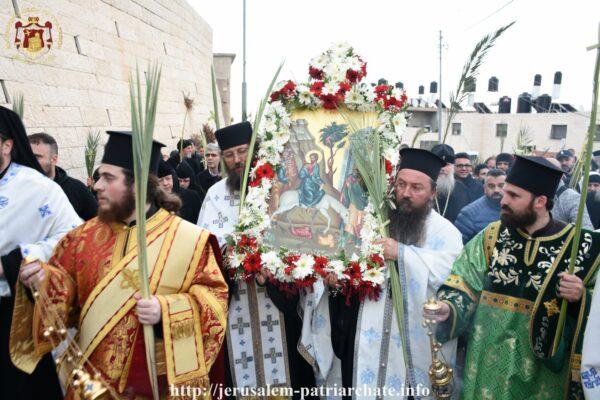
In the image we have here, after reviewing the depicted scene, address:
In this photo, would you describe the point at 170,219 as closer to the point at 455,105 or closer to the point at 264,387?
the point at 264,387

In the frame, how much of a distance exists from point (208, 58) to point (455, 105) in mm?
23939

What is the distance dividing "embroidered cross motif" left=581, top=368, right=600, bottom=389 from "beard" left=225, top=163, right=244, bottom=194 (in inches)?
105

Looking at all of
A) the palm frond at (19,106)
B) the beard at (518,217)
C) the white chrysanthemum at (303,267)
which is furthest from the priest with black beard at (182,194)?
the beard at (518,217)

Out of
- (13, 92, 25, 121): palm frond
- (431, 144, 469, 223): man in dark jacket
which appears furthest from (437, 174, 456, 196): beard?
(13, 92, 25, 121): palm frond

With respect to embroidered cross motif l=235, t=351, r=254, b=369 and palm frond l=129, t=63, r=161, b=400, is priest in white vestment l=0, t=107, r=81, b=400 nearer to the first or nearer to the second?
palm frond l=129, t=63, r=161, b=400

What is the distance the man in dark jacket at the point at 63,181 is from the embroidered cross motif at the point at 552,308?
3.88 metres

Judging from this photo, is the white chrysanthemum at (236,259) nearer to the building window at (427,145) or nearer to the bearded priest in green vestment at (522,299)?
the bearded priest in green vestment at (522,299)

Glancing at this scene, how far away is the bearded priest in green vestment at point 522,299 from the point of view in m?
2.88

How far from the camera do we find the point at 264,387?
160 inches

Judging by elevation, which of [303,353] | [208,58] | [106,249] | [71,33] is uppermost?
[208,58]

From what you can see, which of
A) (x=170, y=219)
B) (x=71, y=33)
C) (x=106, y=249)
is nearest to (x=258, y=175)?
(x=170, y=219)

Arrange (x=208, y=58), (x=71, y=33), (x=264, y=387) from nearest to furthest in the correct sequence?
1. (x=264, y=387)
2. (x=71, y=33)
3. (x=208, y=58)

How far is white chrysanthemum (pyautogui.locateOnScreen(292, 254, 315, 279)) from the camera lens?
10.9ft

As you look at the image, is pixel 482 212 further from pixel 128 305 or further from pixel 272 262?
pixel 128 305
